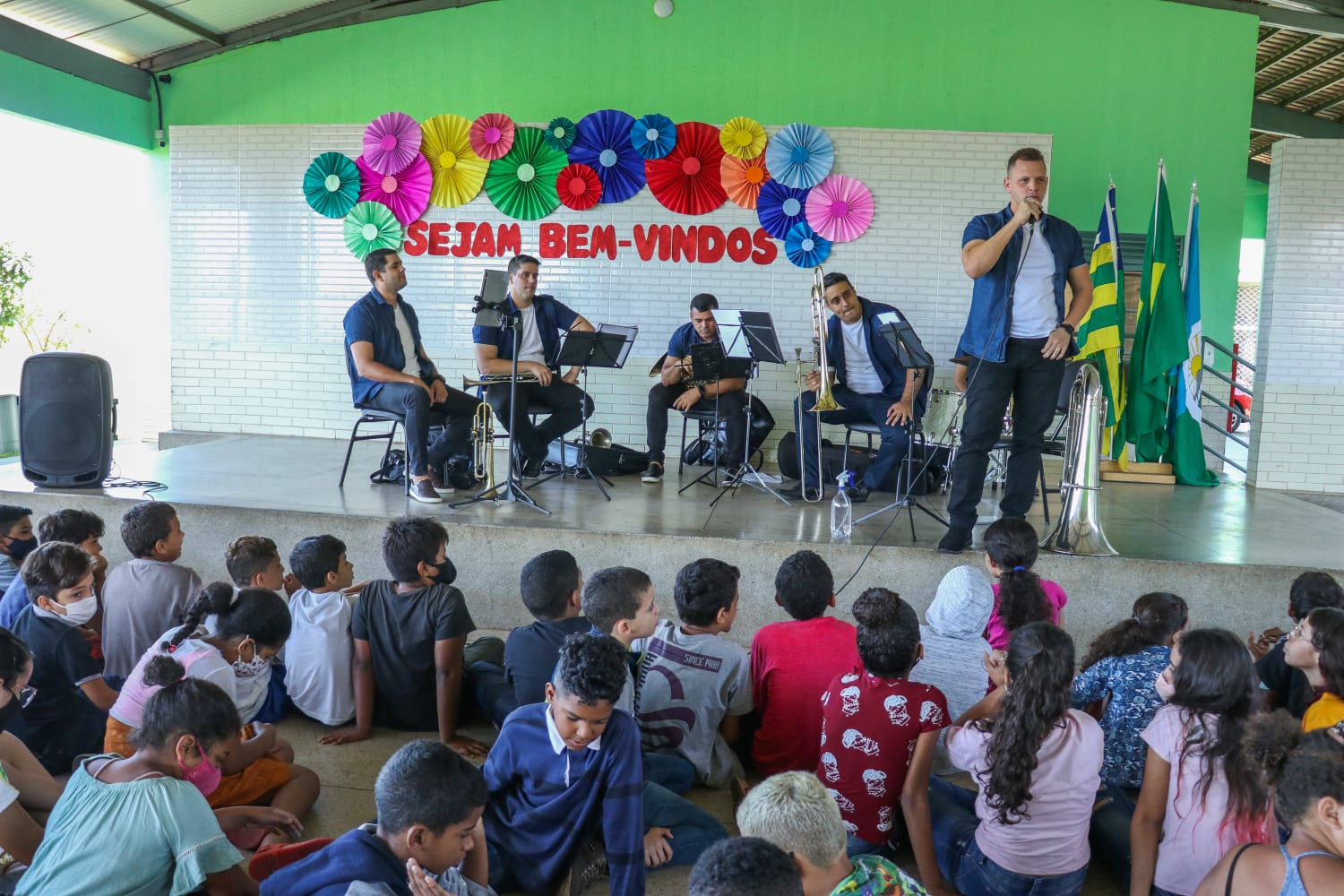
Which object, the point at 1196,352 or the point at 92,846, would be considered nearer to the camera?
the point at 92,846

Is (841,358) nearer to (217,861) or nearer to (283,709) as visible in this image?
(283,709)

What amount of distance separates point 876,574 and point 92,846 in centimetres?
346

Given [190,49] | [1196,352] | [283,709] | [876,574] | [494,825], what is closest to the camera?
[494,825]

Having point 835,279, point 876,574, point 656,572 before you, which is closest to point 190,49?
point 835,279

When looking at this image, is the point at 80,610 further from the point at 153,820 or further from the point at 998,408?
the point at 998,408

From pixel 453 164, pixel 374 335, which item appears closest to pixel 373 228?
pixel 453 164

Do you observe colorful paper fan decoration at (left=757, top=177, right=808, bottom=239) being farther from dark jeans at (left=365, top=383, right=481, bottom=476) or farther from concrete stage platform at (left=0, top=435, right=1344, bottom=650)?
dark jeans at (left=365, top=383, right=481, bottom=476)

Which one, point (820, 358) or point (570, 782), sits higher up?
point (820, 358)

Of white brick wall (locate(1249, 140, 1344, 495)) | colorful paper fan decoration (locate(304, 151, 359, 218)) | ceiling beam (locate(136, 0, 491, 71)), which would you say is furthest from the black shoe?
ceiling beam (locate(136, 0, 491, 71))

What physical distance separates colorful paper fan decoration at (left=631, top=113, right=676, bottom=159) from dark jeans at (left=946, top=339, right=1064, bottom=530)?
13.2ft

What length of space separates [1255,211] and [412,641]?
611 inches

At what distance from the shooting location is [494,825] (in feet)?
8.43

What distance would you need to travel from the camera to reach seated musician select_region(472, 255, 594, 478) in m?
6.23

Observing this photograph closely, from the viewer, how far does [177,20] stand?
8.58 m
